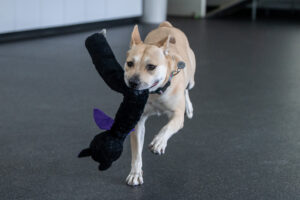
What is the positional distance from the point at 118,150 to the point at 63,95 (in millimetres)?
2452

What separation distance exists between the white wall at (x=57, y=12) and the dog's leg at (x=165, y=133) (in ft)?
20.0

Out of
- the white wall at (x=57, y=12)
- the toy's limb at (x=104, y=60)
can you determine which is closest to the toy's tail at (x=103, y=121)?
the toy's limb at (x=104, y=60)

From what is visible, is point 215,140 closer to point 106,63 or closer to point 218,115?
point 218,115

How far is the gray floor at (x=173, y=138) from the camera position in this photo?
279 cm

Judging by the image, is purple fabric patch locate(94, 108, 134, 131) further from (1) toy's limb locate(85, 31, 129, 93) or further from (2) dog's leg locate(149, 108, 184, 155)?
(2) dog's leg locate(149, 108, 184, 155)

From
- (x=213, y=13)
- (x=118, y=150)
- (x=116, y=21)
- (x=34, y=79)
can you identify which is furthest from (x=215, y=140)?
(x=213, y=13)

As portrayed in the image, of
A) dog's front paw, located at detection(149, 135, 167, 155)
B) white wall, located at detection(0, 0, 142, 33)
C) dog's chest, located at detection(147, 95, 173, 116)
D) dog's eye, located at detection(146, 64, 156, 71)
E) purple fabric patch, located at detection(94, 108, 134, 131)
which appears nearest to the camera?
dog's front paw, located at detection(149, 135, 167, 155)

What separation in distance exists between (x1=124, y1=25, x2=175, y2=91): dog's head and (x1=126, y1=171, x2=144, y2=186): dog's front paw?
567 mm

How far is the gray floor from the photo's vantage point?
2.79 metres

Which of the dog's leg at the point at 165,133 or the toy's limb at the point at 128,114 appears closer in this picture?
the dog's leg at the point at 165,133

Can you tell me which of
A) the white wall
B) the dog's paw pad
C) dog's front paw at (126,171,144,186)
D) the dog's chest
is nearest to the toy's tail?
the dog's chest

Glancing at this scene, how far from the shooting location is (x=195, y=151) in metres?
3.41

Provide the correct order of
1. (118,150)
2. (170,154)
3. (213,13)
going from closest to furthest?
(118,150) → (170,154) → (213,13)

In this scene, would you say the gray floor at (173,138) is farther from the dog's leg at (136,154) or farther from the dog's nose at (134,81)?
the dog's nose at (134,81)
